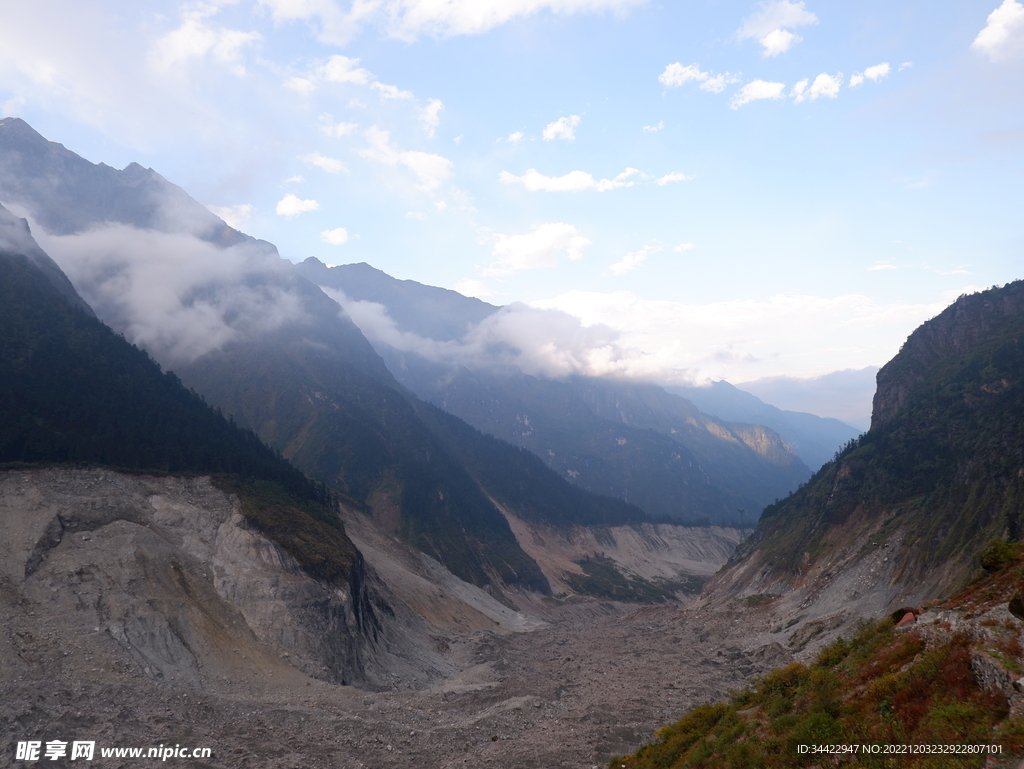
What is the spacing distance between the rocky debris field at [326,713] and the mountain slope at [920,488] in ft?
65.7

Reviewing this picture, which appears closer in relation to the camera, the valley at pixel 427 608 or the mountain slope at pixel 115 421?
the valley at pixel 427 608

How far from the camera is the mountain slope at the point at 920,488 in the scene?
53.7m

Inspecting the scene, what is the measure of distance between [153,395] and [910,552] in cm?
10730

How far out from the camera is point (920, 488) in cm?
7662

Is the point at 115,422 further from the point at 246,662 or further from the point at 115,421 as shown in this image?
the point at 246,662

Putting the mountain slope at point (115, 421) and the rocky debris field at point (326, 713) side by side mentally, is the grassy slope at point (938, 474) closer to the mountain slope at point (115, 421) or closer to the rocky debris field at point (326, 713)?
the rocky debris field at point (326, 713)

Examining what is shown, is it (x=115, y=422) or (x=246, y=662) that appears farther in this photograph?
(x=115, y=422)

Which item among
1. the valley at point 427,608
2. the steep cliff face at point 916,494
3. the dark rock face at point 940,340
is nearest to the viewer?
the valley at point 427,608

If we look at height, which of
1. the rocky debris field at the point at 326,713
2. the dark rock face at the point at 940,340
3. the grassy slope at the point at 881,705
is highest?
the dark rock face at the point at 940,340

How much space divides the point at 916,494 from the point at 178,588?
89429 mm

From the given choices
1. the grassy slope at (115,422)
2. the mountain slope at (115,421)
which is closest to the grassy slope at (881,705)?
the grassy slope at (115,422)

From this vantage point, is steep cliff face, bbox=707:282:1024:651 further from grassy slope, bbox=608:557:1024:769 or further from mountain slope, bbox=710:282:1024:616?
grassy slope, bbox=608:557:1024:769

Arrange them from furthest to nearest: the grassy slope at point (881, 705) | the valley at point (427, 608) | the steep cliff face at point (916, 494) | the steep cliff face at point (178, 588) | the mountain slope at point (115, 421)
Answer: the mountain slope at point (115, 421), the steep cliff face at point (916, 494), the steep cliff face at point (178, 588), the valley at point (427, 608), the grassy slope at point (881, 705)

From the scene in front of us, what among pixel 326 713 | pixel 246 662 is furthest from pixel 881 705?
pixel 246 662
